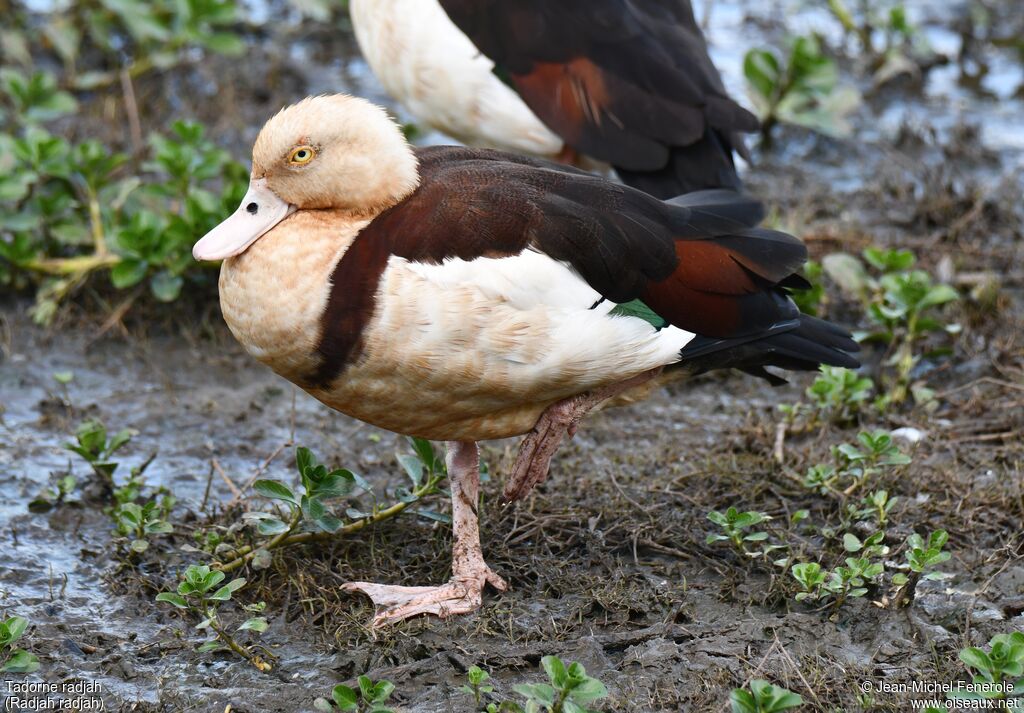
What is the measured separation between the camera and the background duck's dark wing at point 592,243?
11.7 feet

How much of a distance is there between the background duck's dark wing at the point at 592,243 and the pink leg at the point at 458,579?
0.64 metres

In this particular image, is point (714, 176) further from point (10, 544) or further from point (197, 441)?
point (10, 544)

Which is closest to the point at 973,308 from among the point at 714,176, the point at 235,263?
the point at 714,176

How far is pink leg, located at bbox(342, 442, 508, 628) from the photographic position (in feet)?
12.7

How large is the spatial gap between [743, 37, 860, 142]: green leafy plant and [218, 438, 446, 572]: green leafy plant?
362cm

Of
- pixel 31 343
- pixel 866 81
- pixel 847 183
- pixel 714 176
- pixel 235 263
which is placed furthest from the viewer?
pixel 866 81

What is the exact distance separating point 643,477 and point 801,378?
3.62 feet

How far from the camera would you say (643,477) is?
15.2ft

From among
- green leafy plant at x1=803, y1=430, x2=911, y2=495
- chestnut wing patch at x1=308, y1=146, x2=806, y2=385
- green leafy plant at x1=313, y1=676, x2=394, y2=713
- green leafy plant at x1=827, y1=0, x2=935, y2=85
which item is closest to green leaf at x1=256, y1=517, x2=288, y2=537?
chestnut wing patch at x1=308, y1=146, x2=806, y2=385

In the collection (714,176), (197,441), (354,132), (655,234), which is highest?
(354,132)

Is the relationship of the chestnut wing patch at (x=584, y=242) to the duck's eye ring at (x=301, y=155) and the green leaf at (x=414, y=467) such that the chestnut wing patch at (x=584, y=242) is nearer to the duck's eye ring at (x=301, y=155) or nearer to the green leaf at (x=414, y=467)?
the duck's eye ring at (x=301, y=155)

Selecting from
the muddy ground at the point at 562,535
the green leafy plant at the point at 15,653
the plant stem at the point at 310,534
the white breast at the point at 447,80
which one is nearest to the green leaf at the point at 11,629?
the green leafy plant at the point at 15,653

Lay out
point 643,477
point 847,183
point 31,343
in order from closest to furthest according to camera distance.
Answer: point 643,477
point 31,343
point 847,183

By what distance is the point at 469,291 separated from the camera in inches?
140
